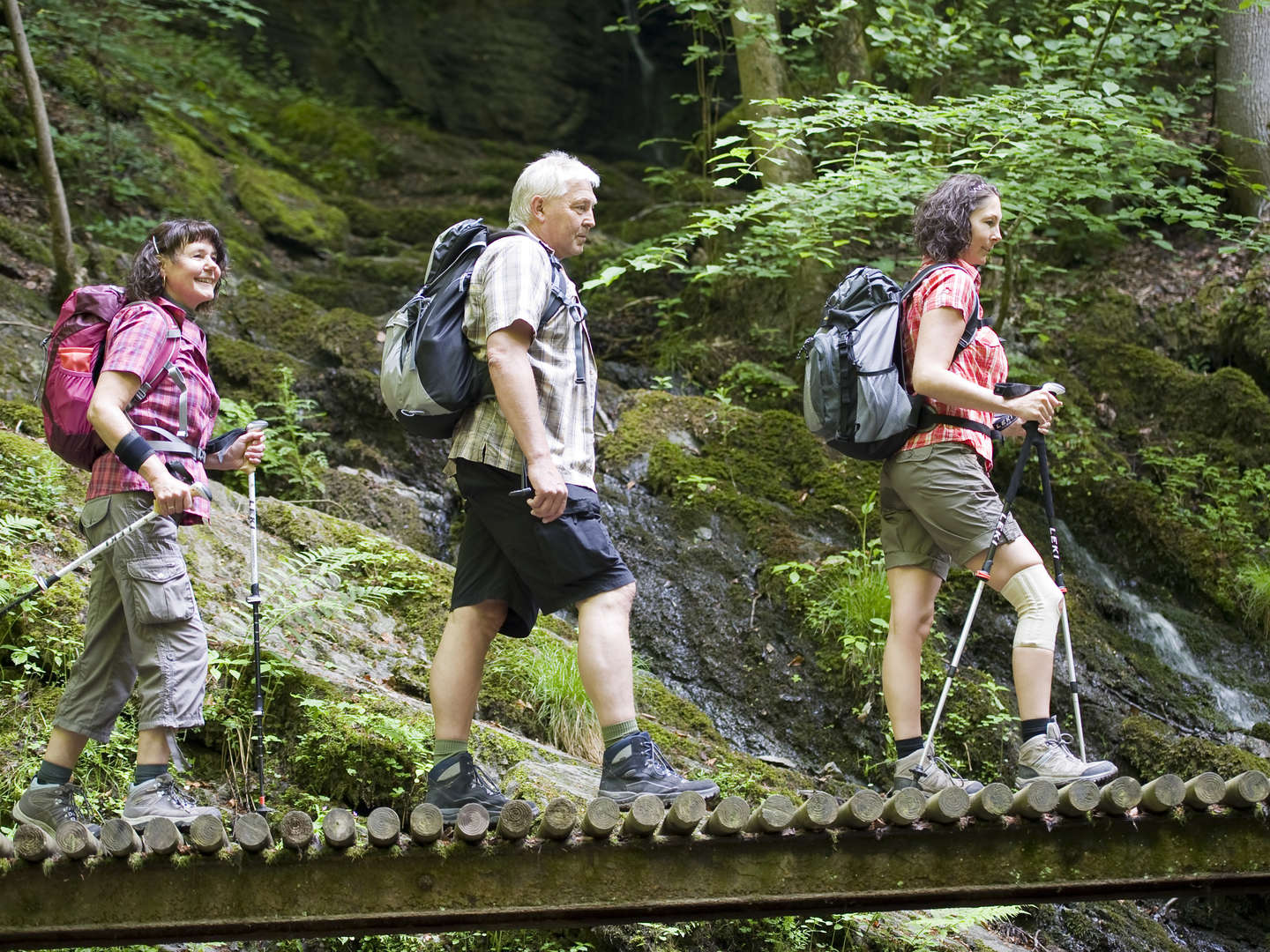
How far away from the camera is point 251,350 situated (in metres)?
9.41

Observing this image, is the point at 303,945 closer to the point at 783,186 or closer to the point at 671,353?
the point at 783,186

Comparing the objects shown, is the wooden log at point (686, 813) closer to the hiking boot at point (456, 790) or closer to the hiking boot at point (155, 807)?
the hiking boot at point (456, 790)

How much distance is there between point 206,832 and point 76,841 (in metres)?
0.39

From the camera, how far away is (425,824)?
11.9 feet

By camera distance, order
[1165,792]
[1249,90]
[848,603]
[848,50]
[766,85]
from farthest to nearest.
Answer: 1. [1249,90]
2. [848,50]
3. [766,85]
4. [848,603]
5. [1165,792]

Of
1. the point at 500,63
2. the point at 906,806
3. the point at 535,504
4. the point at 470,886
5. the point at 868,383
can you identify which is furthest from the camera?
the point at 500,63

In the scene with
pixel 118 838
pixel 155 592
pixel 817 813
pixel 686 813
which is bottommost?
pixel 817 813

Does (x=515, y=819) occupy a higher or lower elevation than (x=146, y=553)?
lower

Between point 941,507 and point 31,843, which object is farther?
point 941,507

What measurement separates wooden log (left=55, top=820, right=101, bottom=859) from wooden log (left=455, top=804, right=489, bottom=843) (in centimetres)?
113

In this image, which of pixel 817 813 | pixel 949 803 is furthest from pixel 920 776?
pixel 817 813

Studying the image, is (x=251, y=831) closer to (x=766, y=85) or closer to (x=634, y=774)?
(x=634, y=774)

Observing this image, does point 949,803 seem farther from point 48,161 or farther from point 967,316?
point 48,161

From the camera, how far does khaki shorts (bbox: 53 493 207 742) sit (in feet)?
12.4
